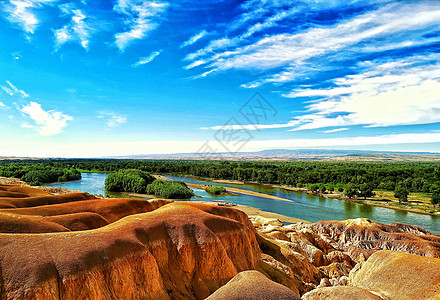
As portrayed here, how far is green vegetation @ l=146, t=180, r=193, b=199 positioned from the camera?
286 ft

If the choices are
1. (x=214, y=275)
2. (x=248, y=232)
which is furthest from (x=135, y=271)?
(x=248, y=232)

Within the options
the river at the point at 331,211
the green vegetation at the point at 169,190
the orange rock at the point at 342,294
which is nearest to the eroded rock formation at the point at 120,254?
the orange rock at the point at 342,294

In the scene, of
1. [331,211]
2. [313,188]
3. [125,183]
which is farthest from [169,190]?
[313,188]

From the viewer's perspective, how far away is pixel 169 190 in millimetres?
88312

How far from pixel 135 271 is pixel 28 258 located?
20.4 feet

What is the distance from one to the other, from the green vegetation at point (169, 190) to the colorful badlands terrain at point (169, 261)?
5168cm

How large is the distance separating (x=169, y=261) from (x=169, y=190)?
2715 inches

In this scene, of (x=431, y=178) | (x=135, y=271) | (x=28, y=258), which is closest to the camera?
(x=28, y=258)

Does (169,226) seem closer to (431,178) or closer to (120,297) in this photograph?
(120,297)

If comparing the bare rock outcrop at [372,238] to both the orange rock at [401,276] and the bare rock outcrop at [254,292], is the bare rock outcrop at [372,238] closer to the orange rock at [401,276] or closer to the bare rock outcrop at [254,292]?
the orange rock at [401,276]

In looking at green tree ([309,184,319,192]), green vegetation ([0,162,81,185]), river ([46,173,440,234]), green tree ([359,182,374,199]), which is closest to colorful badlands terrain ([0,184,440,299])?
river ([46,173,440,234])

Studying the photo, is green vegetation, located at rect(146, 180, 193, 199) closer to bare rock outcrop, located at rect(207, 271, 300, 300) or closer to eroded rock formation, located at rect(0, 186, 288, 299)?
eroded rock formation, located at rect(0, 186, 288, 299)

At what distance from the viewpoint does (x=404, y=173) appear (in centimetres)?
12800

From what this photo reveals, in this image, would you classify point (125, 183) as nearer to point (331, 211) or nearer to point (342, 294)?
point (331, 211)
